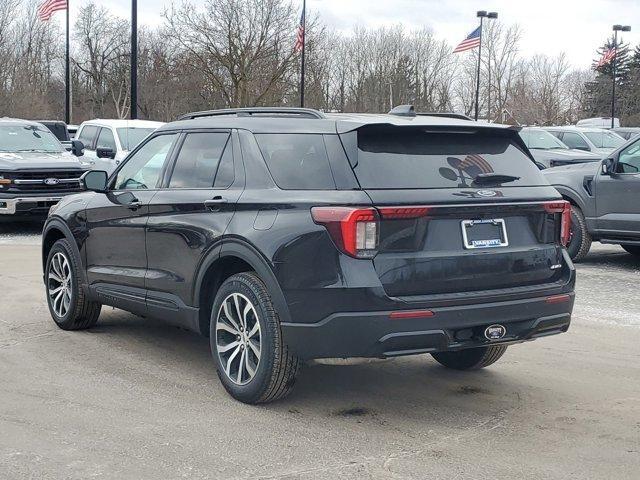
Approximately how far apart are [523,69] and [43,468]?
6783cm

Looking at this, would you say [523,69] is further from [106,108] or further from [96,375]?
[96,375]

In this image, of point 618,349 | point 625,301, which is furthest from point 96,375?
point 625,301

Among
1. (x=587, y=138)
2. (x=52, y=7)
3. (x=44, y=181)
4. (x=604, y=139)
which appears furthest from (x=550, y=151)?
(x=52, y=7)

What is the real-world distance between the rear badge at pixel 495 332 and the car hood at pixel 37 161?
441 inches

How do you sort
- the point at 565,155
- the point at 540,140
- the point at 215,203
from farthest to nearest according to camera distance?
the point at 540,140, the point at 565,155, the point at 215,203

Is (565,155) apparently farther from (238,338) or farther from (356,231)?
(356,231)

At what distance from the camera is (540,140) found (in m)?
21.4

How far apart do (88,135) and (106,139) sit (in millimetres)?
955

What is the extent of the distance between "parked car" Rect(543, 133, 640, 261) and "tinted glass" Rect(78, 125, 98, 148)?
10477 millimetres

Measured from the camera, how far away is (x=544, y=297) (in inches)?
198

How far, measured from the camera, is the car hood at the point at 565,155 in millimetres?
19562

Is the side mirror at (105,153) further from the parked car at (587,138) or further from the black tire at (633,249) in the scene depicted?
the parked car at (587,138)

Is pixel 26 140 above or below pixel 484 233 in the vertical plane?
above

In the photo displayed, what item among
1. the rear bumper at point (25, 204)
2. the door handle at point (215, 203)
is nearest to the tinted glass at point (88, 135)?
the rear bumper at point (25, 204)
